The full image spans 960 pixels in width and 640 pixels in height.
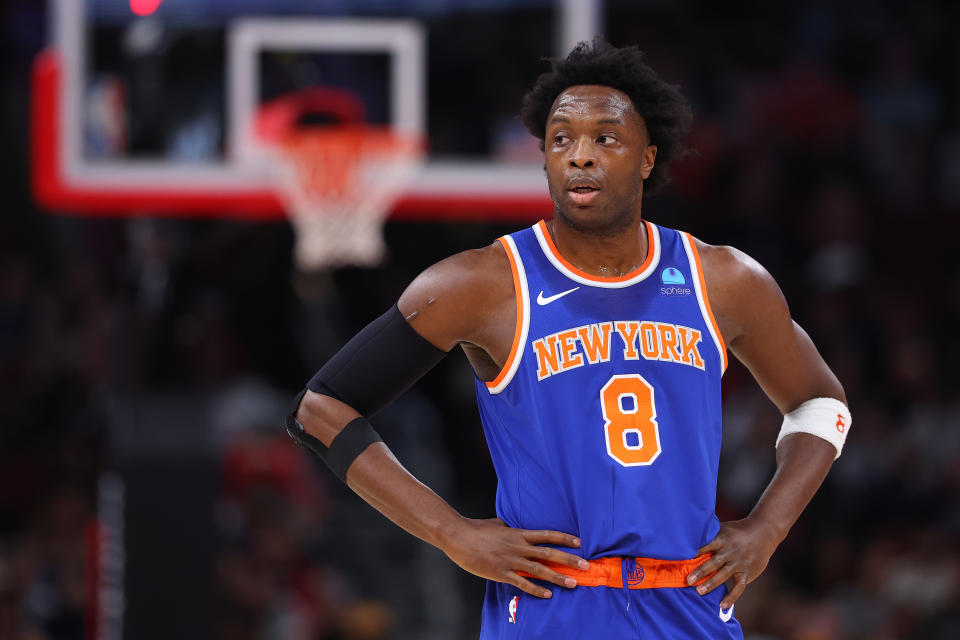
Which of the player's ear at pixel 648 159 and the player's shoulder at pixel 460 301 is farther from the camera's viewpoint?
the player's ear at pixel 648 159

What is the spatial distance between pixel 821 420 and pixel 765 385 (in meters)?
0.18

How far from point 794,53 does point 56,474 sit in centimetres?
778

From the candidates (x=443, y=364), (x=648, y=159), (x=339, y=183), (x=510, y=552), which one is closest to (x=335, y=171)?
(x=339, y=183)

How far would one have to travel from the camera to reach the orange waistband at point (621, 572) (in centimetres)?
314

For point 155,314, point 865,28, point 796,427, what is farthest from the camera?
point 865,28

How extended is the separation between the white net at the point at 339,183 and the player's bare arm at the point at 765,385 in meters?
3.50

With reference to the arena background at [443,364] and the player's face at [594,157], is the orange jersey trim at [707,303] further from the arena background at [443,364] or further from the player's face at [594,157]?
the arena background at [443,364]

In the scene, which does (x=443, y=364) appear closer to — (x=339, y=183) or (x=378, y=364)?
(x=339, y=183)

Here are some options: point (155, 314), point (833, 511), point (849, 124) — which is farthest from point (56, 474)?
point (849, 124)

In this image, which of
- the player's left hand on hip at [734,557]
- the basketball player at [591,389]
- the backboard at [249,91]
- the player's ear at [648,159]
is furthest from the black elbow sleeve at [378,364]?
the backboard at [249,91]

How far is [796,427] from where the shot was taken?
363 cm

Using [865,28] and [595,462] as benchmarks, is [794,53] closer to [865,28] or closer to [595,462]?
[865,28]

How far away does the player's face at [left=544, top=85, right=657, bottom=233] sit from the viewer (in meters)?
3.27

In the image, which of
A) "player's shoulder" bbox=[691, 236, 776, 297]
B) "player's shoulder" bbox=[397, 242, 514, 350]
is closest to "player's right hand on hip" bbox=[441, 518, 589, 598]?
"player's shoulder" bbox=[397, 242, 514, 350]
